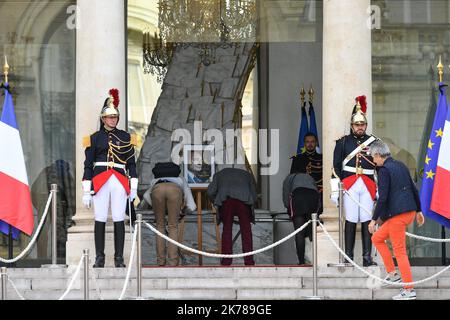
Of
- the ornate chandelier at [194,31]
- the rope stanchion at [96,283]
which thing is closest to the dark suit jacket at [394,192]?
the rope stanchion at [96,283]

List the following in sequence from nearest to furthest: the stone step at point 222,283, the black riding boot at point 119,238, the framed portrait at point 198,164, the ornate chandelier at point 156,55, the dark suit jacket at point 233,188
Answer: the stone step at point 222,283, the black riding boot at point 119,238, the dark suit jacket at point 233,188, the framed portrait at point 198,164, the ornate chandelier at point 156,55

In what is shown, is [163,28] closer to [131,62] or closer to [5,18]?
[131,62]

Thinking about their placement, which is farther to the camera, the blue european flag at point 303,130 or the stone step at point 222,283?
the blue european flag at point 303,130

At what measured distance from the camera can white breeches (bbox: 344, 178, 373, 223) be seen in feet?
69.8

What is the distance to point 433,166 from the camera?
22234mm

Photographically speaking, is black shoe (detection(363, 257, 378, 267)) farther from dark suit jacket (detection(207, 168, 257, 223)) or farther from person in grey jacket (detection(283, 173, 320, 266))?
dark suit jacket (detection(207, 168, 257, 223))

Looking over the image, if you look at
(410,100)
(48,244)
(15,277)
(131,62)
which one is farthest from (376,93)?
(15,277)

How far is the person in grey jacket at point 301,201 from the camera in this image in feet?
75.6

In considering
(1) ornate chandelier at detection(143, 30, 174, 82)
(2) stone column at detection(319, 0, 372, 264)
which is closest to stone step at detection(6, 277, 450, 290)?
(2) stone column at detection(319, 0, 372, 264)

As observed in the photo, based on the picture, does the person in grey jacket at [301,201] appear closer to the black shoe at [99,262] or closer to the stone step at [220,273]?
the stone step at [220,273]

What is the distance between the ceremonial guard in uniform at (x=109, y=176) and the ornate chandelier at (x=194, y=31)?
211 inches

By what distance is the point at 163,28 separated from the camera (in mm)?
26797

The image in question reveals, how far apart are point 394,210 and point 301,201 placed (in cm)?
390

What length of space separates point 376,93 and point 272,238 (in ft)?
9.13
